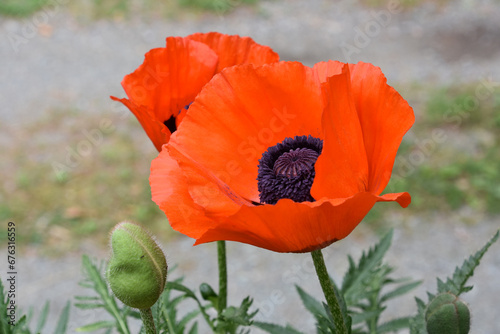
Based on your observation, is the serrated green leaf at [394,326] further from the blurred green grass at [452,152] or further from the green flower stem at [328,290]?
the blurred green grass at [452,152]

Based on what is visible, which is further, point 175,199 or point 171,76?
point 171,76

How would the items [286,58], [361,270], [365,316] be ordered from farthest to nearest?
[286,58] < [361,270] < [365,316]

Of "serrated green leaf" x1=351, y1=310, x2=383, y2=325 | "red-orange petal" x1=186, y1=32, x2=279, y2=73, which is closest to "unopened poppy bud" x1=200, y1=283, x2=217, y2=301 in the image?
"serrated green leaf" x1=351, y1=310, x2=383, y2=325

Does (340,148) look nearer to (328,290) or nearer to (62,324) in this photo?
(328,290)

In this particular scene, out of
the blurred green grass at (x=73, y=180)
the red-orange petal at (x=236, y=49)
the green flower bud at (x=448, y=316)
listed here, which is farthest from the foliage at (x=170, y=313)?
the blurred green grass at (x=73, y=180)

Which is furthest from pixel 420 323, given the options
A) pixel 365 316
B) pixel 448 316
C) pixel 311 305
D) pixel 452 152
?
pixel 452 152

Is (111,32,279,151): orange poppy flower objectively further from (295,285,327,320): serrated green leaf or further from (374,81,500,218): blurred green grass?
(374,81,500,218): blurred green grass

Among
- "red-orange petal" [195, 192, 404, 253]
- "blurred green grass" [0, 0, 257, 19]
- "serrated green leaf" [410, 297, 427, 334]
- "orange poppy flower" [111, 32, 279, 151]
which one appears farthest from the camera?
"blurred green grass" [0, 0, 257, 19]
